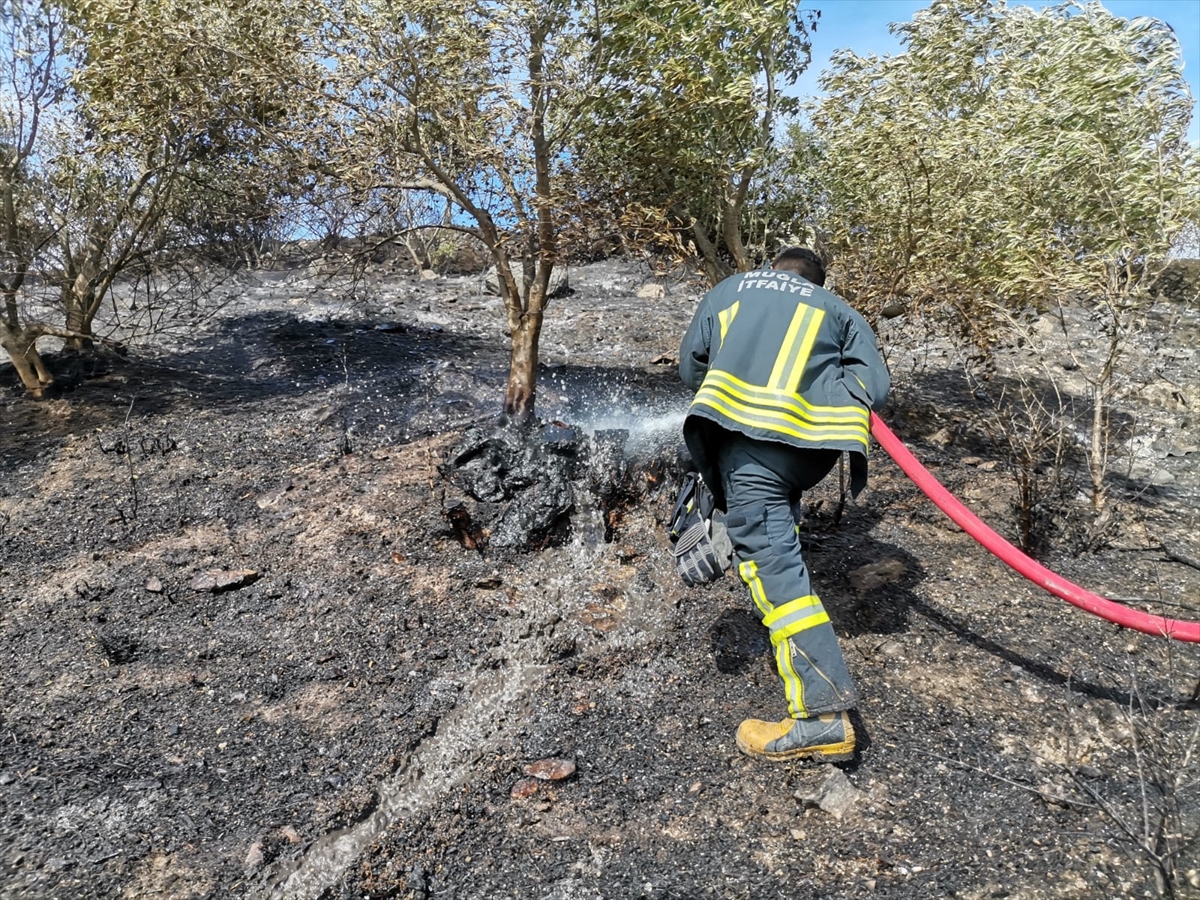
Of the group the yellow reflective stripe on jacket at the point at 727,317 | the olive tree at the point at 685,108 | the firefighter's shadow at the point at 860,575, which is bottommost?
the firefighter's shadow at the point at 860,575

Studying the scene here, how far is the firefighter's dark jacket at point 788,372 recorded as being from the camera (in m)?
2.97

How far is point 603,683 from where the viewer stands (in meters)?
3.47

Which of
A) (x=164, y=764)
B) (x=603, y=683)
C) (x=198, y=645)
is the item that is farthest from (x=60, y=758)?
(x=603, y=683)

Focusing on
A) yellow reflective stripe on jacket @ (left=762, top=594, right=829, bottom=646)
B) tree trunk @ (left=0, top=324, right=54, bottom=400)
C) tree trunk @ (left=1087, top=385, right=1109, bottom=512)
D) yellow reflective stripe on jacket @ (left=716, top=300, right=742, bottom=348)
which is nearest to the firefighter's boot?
yellow reflective stripe on jacket @ (left=762, top=594, right=829, bottom=646)

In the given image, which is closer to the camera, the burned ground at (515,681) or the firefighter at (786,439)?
the burned ground at (515,681)

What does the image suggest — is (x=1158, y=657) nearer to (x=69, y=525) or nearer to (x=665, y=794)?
(x=665, y=794)

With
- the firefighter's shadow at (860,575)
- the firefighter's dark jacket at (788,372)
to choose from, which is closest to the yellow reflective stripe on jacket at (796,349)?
the firefighter's dark jacket at (788,372)

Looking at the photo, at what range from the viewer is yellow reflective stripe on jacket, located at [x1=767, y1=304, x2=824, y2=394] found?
9.78ft

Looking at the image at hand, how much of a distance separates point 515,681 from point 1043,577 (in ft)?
7.55

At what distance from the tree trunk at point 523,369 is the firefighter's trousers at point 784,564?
2853 mm

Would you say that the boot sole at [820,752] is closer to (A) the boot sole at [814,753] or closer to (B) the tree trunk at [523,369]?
(A) the boot sole at [814,753]

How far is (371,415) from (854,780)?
4.48 metres

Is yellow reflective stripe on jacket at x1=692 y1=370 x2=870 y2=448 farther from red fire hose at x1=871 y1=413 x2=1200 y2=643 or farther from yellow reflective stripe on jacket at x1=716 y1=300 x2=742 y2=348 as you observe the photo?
red fire hose at x1=871 y1=413 x2=1200 y2=643

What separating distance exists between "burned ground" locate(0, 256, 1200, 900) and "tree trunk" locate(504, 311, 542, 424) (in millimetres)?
299
